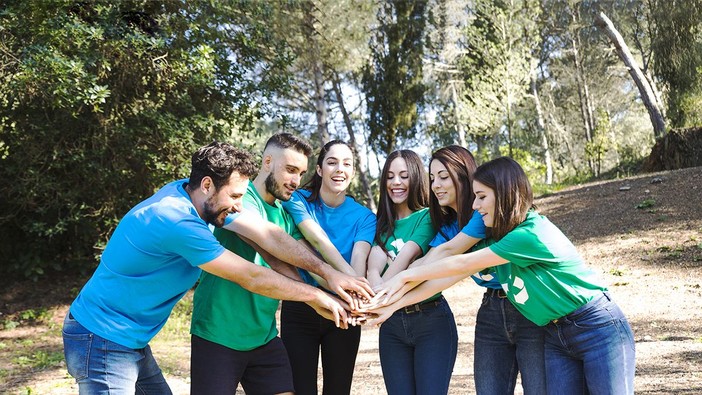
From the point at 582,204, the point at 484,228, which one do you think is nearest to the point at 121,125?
the point at 484,228

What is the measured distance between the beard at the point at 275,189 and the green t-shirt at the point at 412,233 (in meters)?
0.63

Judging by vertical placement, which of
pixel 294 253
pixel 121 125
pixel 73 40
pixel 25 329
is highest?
pixel 73 40

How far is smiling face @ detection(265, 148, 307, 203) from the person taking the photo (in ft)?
11.1

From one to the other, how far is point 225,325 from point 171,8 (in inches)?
307

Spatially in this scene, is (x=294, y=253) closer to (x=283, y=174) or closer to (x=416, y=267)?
(x=283, y=174)

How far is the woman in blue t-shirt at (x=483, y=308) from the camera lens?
314 cm

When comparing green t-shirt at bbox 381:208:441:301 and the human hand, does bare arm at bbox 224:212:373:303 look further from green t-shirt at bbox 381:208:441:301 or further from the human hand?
green t-shirt at bbox 381:208:441:301

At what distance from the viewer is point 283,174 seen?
338cm

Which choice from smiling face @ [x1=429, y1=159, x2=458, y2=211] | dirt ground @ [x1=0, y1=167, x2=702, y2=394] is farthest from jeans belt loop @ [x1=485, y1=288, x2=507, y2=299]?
dirt ground @ [x1=0, y1=167, x2=702, y2=394]

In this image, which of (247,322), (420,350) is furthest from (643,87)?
(247,322)

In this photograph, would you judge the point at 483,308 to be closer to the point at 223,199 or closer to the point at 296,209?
the point at 296,209

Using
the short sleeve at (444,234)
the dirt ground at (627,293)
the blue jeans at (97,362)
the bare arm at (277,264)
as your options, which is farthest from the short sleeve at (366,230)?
the dirt ground at (627,293)

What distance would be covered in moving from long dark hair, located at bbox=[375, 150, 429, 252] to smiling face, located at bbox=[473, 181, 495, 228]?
0.57 meters

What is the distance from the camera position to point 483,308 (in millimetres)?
3328
